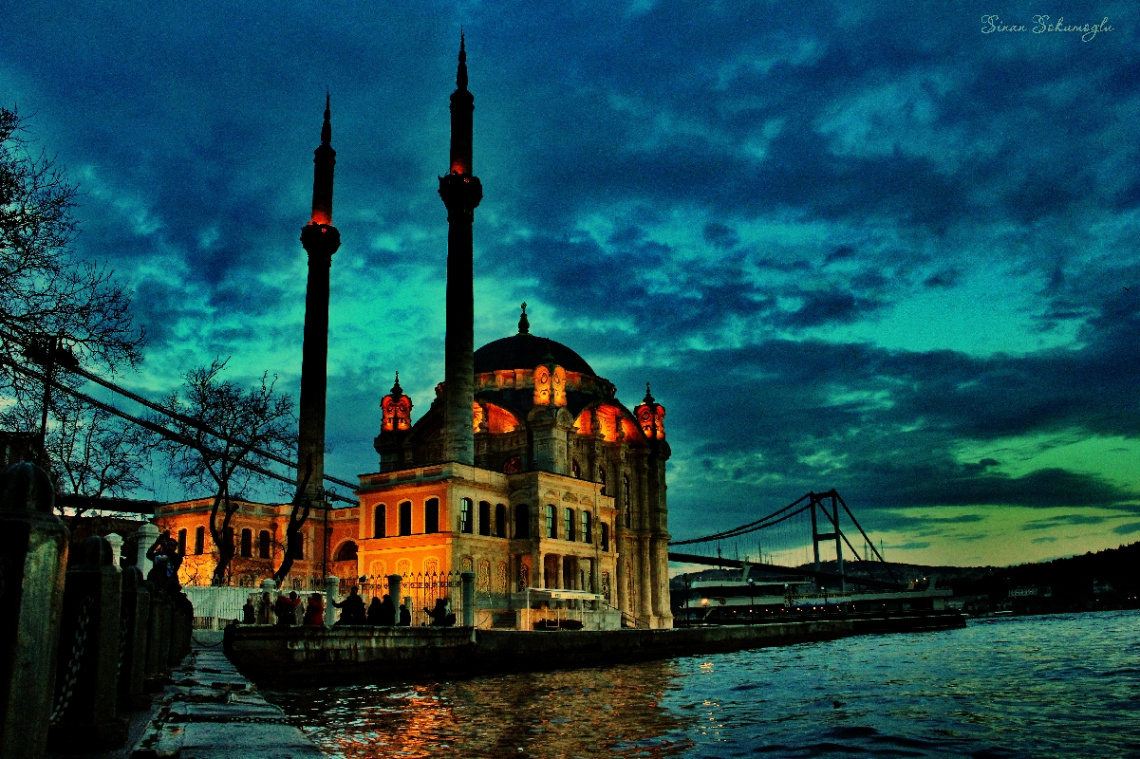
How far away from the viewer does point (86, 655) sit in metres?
4.62

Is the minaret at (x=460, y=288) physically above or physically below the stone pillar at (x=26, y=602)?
Result: above

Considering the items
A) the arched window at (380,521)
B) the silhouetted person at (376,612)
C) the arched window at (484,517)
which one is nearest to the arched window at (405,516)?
the arched window at (380,521)

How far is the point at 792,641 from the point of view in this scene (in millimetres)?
50625

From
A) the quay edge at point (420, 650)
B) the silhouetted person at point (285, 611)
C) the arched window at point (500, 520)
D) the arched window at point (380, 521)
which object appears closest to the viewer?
the quay edge at point (420, 650)

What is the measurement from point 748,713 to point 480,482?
97.4 ft

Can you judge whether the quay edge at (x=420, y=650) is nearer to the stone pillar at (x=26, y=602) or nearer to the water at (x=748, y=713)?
the water at (x=748, y=713)

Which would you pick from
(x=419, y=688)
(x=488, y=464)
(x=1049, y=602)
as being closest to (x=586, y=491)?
(x=488, y=464)

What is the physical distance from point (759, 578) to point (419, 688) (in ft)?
568

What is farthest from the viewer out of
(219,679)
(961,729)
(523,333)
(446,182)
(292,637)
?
(523,333)

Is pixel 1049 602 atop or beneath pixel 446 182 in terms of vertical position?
beneath

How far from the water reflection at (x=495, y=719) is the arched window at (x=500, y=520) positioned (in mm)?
22882

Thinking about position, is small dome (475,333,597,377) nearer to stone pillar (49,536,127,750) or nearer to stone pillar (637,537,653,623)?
stone pillar (637,537,653,623)

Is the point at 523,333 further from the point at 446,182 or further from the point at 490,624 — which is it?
the point at 490,624

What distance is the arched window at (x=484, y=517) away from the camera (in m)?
44.2
